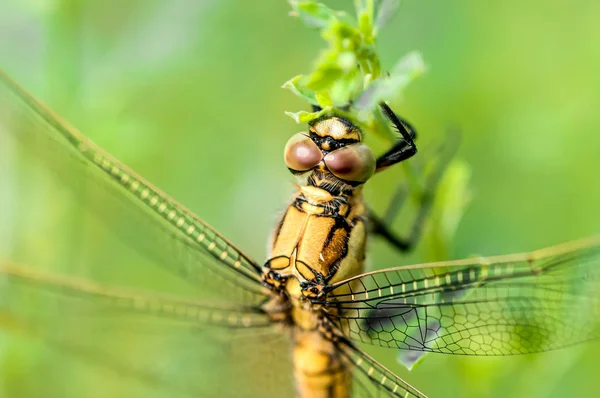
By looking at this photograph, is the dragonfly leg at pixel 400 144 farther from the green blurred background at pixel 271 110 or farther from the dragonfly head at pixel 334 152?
the green blurred background at pixel 271 110

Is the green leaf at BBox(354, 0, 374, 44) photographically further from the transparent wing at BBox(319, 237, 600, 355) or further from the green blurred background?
the green blurred background

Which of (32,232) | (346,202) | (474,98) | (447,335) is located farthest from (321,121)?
(32,232)

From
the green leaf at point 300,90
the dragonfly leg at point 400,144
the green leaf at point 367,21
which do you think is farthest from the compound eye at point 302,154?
the green leaf at point 367,21

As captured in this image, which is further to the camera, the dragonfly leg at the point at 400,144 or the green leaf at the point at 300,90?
the dragonfly leg at the point at 400,144

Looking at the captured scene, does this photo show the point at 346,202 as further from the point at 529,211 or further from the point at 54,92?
the point at 54,92

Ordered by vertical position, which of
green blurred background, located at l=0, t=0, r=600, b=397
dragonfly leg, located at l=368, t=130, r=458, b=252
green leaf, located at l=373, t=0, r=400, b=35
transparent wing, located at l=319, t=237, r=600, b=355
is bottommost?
transparent wing, located at l=319, t=237, r=600, b=355

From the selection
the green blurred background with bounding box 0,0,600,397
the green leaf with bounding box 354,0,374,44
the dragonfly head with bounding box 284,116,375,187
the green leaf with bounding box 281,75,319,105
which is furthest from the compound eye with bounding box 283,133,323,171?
the green leaf with bounding box 354,0,374,44
